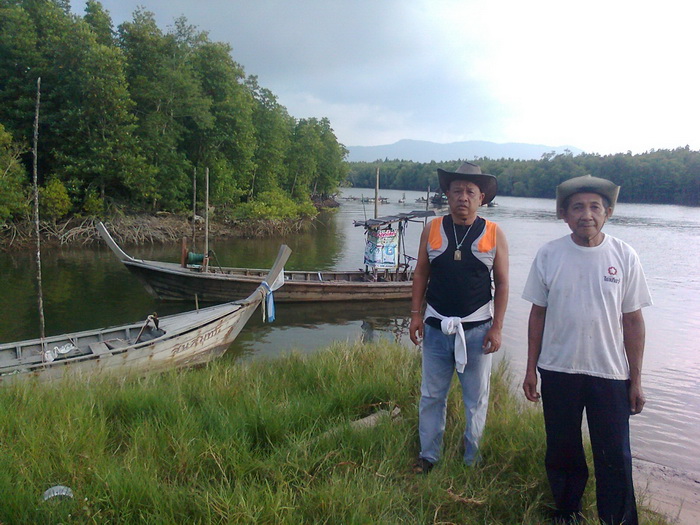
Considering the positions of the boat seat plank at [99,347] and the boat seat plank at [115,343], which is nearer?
the boat seat plank at [99,347]

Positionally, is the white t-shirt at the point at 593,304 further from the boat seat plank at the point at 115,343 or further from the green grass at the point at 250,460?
the boat seat plank at the point at 115,343

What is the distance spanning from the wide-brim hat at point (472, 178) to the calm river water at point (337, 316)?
Result: 12.8 ft

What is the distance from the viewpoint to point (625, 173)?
251 feet

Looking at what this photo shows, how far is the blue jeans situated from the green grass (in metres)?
0.13

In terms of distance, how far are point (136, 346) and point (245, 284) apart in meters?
6.61

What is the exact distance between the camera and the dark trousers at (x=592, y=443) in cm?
252

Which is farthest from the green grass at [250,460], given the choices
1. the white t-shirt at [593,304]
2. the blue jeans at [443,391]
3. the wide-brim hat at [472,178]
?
the wide-brim hat at [472,178]

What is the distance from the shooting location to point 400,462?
3068 millimetres

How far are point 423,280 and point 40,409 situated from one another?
2.97 metres

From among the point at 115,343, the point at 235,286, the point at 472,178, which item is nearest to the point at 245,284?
the point at 235,286

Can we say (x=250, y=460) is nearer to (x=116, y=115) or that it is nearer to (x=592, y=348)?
(x=592, y=348)

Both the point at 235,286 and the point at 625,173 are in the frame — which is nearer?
the point at 235,286

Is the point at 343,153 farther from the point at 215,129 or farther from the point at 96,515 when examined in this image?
the point at 96,515

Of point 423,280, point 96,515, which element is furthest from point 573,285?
point 96,515
